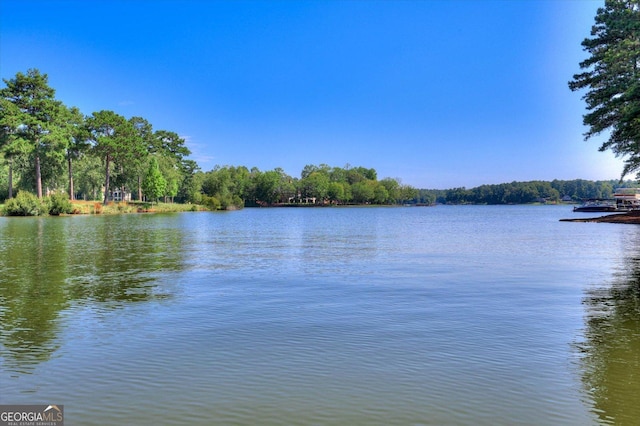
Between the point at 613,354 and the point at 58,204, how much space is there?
9367cm

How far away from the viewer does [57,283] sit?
19.2 meters

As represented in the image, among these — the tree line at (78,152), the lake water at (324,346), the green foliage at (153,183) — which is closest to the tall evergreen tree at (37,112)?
the tree line at (78,152)

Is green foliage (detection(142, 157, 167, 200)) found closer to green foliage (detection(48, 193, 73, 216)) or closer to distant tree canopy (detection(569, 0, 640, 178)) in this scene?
green foliage (detection(48, 193, 73, 216))

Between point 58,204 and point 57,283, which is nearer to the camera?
point 57,283

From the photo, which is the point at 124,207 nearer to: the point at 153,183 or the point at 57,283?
the point at 153,183

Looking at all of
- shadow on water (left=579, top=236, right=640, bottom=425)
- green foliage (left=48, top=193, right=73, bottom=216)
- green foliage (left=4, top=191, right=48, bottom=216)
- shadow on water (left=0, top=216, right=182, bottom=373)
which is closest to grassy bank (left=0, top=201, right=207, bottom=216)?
green foliage (left=4, top=191, right=48, bottom=216)

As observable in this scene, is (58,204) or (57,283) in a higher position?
(58,204)

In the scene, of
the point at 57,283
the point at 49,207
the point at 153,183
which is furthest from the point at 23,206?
the point at 57,283

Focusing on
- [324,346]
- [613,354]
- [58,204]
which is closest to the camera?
[613,354]

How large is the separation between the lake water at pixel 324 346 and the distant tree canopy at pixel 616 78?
99.0ft

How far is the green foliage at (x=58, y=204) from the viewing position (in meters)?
89.8

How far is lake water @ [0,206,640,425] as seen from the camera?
7.61m

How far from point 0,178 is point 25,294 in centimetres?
10415

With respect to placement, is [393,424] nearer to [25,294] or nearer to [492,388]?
[492,388]
